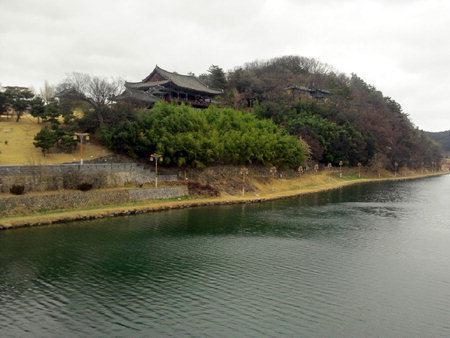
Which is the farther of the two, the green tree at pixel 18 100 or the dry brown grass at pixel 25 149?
the green tree at pixel 18 100

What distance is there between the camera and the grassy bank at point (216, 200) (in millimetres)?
32534

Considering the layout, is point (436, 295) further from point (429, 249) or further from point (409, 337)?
point (429, 249)

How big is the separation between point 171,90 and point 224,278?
147 feet

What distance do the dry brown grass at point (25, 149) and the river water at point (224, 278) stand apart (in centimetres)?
1091

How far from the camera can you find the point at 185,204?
42.5m

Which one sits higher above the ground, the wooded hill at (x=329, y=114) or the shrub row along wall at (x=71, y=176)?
the wooded hill at (x=329, y=114)

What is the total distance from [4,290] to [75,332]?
5.89m

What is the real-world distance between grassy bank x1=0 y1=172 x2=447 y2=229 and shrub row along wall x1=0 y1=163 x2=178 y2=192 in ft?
9.54

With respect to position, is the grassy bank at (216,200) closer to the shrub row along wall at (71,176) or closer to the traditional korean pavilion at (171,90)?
the shrub row along wall at (71,176)

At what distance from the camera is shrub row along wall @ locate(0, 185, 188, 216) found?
32.8m

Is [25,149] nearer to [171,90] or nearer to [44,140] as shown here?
[44,140]

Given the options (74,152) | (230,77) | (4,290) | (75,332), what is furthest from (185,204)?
(230,77)

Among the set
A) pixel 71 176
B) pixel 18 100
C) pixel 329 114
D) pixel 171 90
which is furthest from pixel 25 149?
pixel 329 114

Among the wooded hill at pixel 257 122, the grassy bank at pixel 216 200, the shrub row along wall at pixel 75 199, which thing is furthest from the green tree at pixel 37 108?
the grassy bank at pixel 216 200
